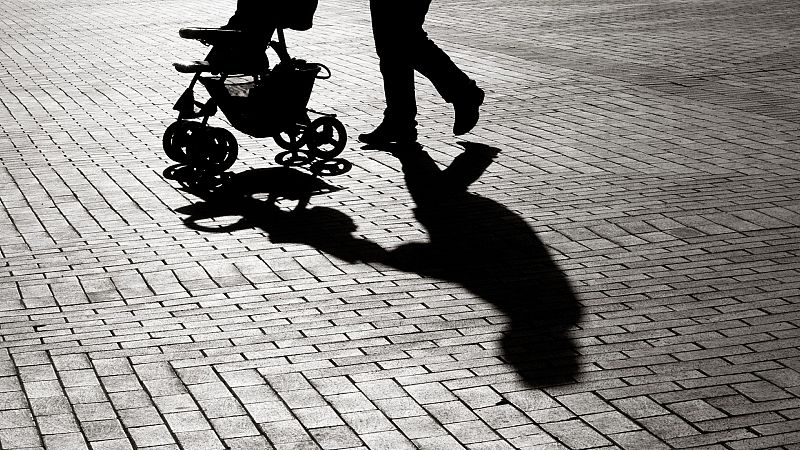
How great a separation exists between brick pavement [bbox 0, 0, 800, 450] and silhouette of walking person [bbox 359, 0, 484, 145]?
25cm

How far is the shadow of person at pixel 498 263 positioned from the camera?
510cm

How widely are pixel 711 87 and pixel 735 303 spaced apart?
6169 millimetres

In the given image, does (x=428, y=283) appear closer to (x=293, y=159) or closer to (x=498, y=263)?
(x=498, y=263)

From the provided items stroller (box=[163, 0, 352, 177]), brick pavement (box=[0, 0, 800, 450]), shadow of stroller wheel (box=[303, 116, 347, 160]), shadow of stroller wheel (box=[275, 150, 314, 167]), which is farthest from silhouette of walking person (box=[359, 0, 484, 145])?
Answer: stroller (box=[163, 0, 352, 177])

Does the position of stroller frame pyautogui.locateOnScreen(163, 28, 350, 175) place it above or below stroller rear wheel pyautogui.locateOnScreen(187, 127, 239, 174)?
above

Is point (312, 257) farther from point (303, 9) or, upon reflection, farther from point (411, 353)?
point (303, 9)

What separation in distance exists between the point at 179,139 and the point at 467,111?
2.29 metres

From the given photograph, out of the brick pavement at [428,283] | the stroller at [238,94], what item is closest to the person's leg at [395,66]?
the brick pavement at [428,283]

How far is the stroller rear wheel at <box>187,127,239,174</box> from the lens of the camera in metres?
8.34

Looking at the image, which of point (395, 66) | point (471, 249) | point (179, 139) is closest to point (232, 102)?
point (179, 139)

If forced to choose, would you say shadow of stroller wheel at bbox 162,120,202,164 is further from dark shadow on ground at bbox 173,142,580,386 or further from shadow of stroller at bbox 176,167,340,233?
dark shadow on ground at bbox 173,142,580,386

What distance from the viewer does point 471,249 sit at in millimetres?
6645

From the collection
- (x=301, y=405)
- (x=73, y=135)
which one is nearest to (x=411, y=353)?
(x=301, y=405)

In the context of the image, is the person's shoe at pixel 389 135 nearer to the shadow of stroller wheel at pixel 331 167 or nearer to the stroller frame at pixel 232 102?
the shadow of stroller wheel at pixel 331 167
